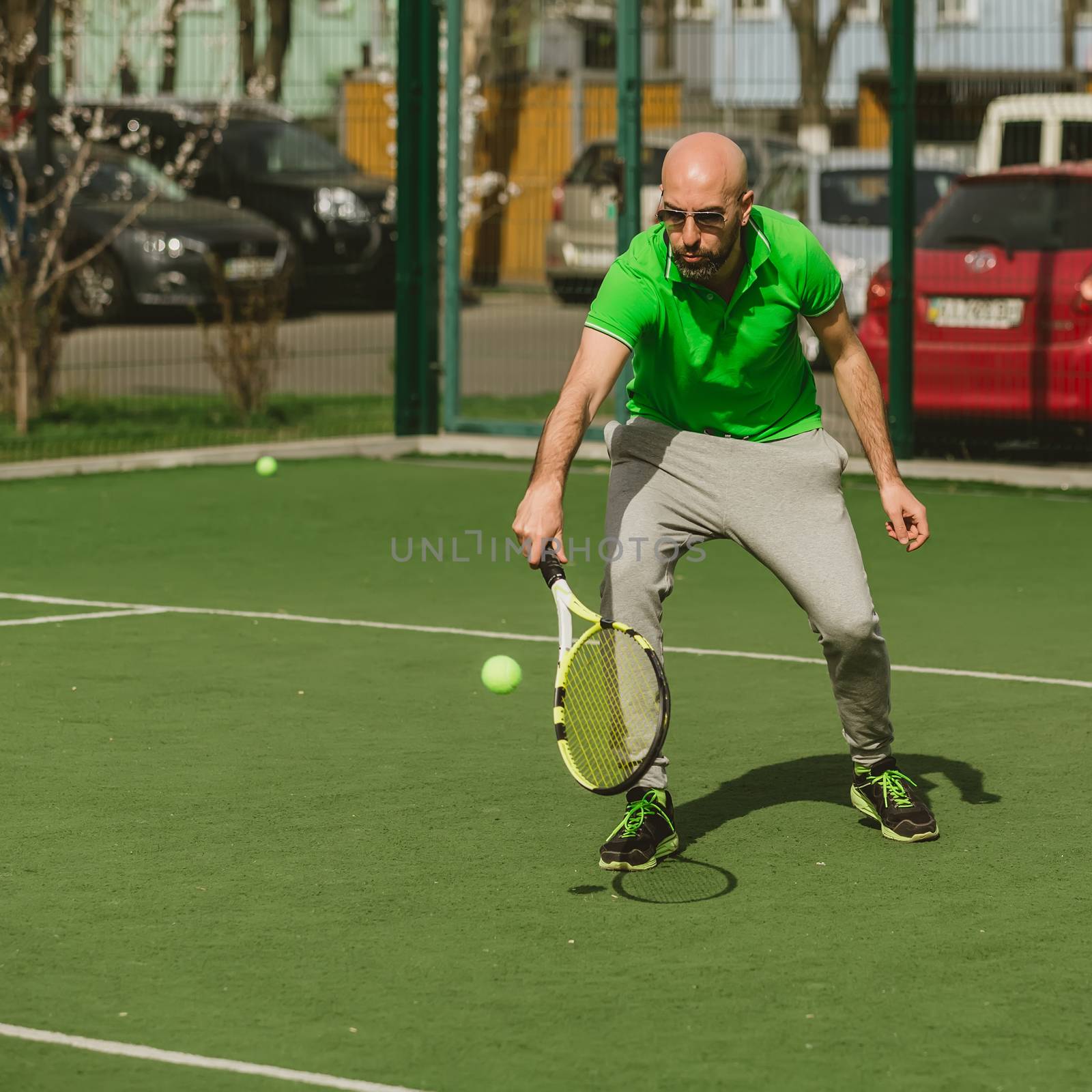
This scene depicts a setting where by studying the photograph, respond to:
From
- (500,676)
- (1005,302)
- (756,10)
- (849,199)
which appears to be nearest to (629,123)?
(1005,302)

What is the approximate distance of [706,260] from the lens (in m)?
5.90

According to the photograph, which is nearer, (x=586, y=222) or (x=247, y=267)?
(x=586, y=222)

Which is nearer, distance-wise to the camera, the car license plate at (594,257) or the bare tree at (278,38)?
the car license plate at (594,257)

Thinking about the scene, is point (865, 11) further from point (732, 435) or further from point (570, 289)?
point (732, 435)

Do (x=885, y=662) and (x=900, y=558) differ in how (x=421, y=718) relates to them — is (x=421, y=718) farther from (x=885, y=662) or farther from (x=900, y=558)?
→ (x=900, y=558)

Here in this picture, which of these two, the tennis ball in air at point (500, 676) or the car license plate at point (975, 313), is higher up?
the car license plate at point (975, 313)

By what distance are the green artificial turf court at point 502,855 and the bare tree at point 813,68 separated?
6413 millimetres

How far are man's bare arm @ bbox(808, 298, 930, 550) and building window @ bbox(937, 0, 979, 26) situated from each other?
8.85m

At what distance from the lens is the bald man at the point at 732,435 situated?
5.97m

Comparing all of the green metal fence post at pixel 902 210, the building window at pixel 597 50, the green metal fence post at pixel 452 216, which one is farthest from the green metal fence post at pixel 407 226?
the building window at pixel 597 50

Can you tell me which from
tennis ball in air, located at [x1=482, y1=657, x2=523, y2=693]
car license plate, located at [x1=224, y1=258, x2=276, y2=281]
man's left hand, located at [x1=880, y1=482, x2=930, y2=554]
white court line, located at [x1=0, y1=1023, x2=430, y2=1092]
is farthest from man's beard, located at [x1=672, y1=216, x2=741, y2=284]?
car license plate, located at [x1=224, y1=258, x2=276, y2=281]

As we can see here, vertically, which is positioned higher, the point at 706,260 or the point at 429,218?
the point at 429,218

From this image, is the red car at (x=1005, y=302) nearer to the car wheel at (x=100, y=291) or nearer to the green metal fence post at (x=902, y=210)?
the green metal fence post at (x=902, y=210)

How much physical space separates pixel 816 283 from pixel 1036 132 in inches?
509
